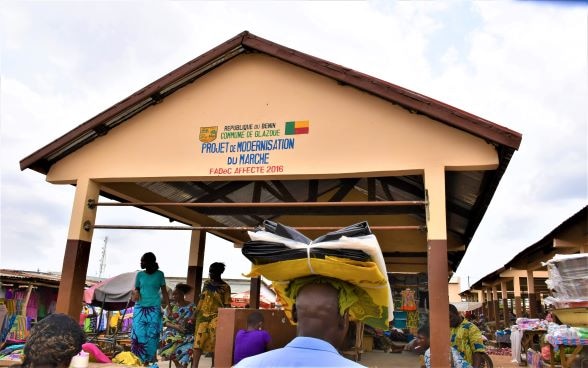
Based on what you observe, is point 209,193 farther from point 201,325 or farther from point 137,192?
point 201,325

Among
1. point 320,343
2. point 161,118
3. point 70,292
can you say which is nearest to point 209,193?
point 161,118

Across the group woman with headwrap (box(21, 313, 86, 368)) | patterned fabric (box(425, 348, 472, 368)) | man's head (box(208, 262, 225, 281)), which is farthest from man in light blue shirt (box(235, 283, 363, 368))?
man's head (box(208, 262, 225, 281))

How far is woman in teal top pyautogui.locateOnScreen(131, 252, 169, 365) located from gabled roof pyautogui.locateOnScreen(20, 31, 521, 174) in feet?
7.30

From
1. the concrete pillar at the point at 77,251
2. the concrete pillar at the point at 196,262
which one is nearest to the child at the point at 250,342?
the concrete pillar at the point at 77,251

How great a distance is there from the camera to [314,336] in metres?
1.95

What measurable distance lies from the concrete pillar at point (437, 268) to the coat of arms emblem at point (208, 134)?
3.21 metres

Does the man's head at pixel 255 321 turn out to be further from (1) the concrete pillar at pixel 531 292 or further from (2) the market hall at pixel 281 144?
(1) the concrete pillar at pixel 531 292

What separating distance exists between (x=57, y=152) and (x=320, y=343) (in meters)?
7.12

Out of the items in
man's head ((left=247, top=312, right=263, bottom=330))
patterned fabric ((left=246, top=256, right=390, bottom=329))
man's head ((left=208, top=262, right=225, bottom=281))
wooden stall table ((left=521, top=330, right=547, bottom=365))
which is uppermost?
man's head ((left=208, top=262, right=225, bottom=281))

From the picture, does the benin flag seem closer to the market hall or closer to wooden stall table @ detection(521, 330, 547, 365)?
the market hall

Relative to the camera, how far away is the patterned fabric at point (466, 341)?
6254 millimetres

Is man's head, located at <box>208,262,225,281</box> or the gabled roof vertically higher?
the gabled roof

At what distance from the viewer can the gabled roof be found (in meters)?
5.89

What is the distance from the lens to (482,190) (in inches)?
288
